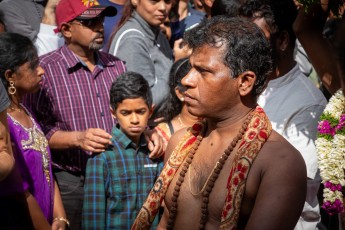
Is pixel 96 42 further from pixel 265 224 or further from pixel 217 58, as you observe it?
pixel 265 224

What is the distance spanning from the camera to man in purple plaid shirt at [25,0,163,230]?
6.24 metres

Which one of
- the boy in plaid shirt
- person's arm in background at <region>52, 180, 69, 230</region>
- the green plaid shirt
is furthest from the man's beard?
person's arm in background at <region>52, 180, 69, 230</region>

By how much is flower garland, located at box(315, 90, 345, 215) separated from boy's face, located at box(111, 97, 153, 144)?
1.44 metres

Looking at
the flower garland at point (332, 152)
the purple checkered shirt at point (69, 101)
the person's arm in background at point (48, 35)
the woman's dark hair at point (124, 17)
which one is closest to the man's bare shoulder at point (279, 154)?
the flower garland at point (332, 152)

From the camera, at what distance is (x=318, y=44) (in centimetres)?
564

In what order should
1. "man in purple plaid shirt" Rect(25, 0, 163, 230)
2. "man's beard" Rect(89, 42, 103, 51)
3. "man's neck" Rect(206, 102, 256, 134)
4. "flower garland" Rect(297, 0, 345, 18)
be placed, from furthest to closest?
1. "man's beard" Rect(89, 42, 103, 51)
2. "man in purple plaid shirt" Rect(25, 0, 163, 230)
3. "flower garland" Rect(297, 0, 345, 18)
4. "man's neck" Rect(206, 102, 256, 134)

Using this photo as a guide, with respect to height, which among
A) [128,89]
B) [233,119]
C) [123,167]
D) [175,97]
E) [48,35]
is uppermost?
[233,119]

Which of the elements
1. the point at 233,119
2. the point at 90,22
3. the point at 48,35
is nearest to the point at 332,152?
the point at 233,119

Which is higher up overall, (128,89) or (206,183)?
(206,183)

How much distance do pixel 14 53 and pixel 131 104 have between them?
38.6 inches

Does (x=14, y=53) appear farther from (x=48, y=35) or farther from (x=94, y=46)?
(x=48, y=35)

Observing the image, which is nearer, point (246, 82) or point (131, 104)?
point (246, 82)

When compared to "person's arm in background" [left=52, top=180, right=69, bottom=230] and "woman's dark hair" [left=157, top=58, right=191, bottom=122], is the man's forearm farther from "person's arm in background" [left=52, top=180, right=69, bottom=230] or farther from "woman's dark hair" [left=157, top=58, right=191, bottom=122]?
"woman's dark hair" [left=157, top=58, right=191, bottom=122]

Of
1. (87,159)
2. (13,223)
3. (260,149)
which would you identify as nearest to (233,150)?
(260,149)
